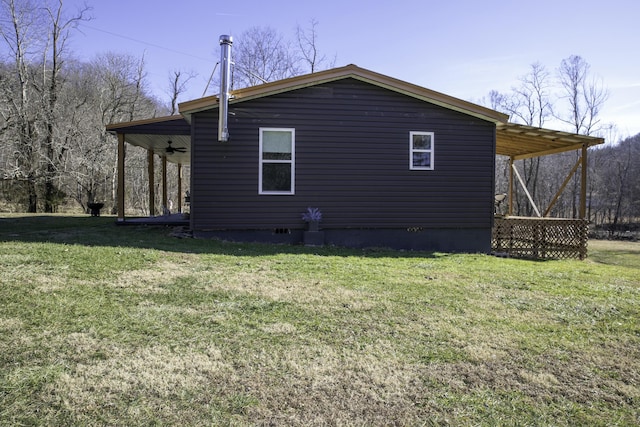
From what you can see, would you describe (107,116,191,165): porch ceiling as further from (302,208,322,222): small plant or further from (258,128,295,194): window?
(302,208,322,222): small plant

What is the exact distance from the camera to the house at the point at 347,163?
8.89 metres

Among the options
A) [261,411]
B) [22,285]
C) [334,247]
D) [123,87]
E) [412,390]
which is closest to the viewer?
[261,411]

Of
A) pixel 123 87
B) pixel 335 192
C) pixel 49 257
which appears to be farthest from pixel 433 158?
pixel 123 87

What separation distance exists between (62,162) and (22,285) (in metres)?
19.2

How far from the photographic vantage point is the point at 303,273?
5.91 m

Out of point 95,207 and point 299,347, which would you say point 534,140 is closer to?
point 299,347

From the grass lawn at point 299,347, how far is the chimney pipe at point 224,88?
332cm

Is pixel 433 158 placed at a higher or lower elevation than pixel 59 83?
lower

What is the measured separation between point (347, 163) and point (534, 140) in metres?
5.59

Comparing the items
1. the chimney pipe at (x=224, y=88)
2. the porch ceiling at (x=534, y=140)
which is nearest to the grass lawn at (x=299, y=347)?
the chimney pipe at (x=224, y=88)

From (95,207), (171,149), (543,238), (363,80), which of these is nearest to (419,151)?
(363,80)

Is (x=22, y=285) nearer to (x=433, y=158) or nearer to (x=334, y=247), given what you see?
(x=334, y=247)

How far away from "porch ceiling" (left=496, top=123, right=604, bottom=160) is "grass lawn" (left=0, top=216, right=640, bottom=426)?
516 centimetres

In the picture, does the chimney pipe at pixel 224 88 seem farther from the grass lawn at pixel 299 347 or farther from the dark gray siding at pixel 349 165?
the grass lawn at pixel 299 347
